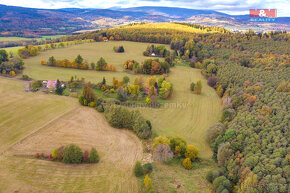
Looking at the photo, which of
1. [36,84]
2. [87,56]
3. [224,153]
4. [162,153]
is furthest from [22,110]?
[87,56]

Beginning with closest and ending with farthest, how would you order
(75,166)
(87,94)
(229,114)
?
(75,166) < (229,114) < (87,94)

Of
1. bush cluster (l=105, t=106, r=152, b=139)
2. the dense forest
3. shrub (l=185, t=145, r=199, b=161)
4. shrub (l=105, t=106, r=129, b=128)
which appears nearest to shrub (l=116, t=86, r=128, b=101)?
bush cluster (l=105, t=106, r=152, b=139)

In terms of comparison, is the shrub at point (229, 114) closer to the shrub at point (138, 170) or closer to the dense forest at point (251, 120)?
the dense forest at point (251, 120)

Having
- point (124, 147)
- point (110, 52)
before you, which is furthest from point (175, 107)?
point (110, 52)

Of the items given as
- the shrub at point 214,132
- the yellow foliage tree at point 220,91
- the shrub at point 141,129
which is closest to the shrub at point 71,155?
the shrub at point 141,129

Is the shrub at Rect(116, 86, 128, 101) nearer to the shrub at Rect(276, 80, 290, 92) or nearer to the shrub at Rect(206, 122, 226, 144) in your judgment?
the shrub at Rect(206, 122, 226, 144)

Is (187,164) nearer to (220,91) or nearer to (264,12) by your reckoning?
(220,91)
